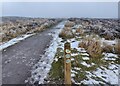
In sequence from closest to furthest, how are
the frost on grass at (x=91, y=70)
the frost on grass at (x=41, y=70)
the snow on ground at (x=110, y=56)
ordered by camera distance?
the frost on grass at (x=41, y=70) → the frost on grass at (x=91, y=70) → the snow on ground at (x=110, y=56)

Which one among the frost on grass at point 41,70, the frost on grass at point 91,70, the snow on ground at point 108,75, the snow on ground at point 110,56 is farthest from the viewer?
the snow on ground at point 110,56

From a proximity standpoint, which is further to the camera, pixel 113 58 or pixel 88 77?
pixel 113 58

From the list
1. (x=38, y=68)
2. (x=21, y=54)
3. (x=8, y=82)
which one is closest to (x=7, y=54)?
(x=21, y=54)

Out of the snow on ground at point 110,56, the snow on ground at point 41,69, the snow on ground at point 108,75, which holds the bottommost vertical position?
the snow on ground at point 110,56

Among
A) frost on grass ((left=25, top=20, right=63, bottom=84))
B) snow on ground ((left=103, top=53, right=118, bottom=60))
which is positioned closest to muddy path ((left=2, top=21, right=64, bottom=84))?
frost on grass ((left=25, top=20, right=63, bottom=84))

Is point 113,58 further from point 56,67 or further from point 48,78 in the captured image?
point 48,78

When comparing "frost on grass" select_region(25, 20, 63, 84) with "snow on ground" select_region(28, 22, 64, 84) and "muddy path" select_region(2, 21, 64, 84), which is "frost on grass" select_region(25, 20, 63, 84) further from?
"muddy path" select_region(2, 21, 64, 84)

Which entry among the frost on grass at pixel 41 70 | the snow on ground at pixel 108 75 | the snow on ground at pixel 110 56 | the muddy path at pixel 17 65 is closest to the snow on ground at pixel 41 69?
the frost on grass at pixel 41 70

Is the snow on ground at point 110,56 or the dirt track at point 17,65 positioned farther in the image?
the snow on ground at point 110,56

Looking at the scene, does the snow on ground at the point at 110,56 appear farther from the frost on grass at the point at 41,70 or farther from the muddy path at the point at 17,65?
the muddy path at the point at 17,65

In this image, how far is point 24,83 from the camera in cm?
618

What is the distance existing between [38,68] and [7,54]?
10.5 ft

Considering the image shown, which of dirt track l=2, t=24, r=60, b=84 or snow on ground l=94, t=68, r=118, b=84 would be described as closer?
dirt track l=2, t=24, r=60, b=84

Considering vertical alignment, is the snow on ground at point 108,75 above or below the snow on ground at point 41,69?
below
